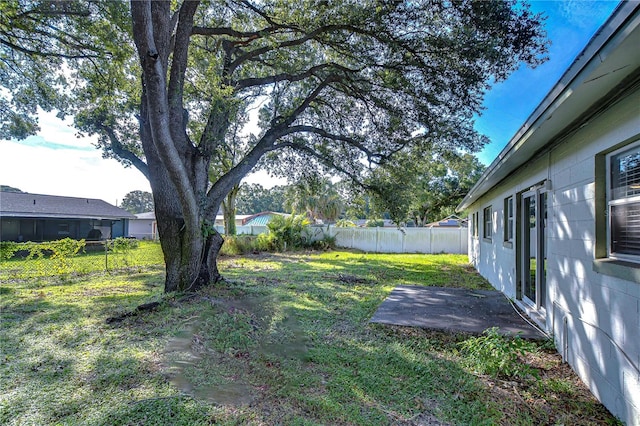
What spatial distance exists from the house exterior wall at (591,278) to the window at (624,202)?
0.08 metres

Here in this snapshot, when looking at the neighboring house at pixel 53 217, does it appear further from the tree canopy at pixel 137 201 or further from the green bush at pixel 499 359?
the tree canopy at pixel 137 201

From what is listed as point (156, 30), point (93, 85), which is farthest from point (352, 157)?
point (93, 85)

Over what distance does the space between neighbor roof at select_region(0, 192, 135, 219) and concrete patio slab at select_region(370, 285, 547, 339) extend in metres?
19.4

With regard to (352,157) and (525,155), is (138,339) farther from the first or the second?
(352,157)

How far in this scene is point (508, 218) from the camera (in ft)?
23.2

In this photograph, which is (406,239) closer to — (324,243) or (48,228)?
(324,243)

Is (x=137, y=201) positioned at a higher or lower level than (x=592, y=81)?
higher

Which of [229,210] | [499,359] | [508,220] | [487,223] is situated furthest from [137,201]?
[499,359]

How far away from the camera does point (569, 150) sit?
3570 millimetres

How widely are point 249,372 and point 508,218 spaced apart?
21.2 feet

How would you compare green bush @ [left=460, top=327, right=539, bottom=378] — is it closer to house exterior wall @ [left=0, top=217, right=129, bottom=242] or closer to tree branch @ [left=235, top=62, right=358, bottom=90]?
tree branch @ [left=235, top=62, right=358, bottom=90]

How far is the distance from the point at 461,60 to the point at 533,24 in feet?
3.86

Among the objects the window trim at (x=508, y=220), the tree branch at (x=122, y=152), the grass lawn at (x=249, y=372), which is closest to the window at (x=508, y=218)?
the window trim at (x=508, y=220)

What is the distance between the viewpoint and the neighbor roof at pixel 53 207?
16231 millimetres
